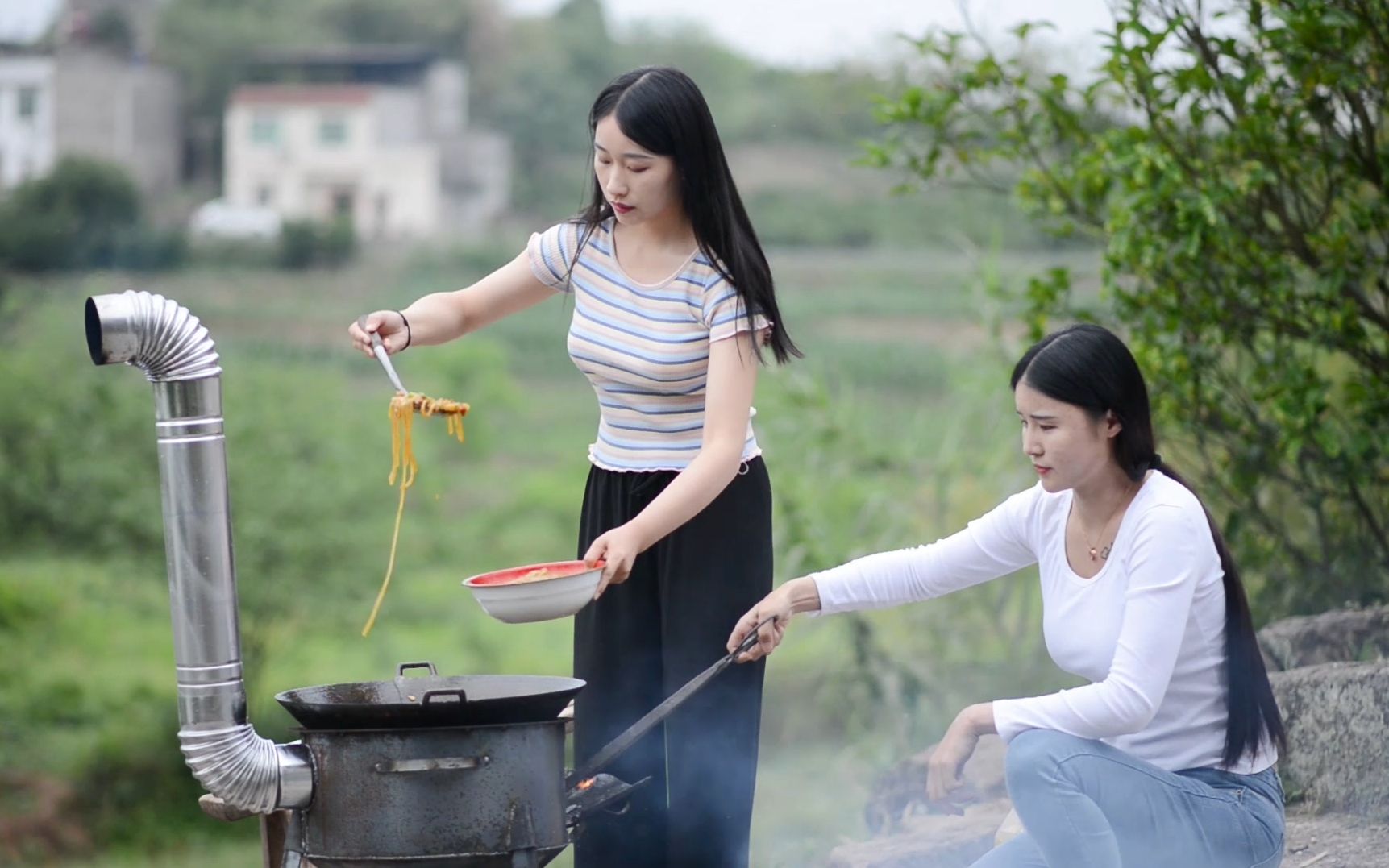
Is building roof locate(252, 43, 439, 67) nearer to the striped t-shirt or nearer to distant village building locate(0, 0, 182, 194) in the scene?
distant village building locate(0, 0, 182, 194)

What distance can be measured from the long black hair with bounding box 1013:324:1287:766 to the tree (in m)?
1.78

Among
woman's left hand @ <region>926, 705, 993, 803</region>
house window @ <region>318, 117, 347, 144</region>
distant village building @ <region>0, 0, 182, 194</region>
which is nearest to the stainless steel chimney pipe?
woman's left hand @ <region>926, 705, 993, 803</region>

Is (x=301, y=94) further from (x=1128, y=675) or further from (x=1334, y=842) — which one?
(x=1128, y=675)

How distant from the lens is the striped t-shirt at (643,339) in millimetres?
2615

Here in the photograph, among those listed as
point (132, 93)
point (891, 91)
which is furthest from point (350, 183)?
point (891, 91)

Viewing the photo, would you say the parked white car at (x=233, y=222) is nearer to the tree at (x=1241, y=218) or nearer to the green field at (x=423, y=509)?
the green field at (x=423, y=509)

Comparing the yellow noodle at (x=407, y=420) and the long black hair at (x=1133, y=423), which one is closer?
the long black hair at (x=1133, y=423)

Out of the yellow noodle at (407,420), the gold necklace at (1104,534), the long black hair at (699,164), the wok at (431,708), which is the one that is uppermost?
the long black hair at (699,164)

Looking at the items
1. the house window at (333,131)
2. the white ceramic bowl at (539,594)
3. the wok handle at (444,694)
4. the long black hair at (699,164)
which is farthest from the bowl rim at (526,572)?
the house window at (333,131)

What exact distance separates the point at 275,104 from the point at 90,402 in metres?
6.09

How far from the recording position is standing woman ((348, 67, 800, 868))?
2557 mm

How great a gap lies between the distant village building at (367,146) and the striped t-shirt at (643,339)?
14698mm

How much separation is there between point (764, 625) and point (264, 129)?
635 inches

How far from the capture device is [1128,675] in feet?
7.48
